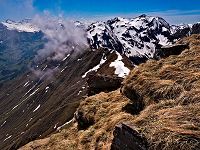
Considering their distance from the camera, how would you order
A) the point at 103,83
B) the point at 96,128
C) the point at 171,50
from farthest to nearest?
1. the point at 103,83
2. the point at 171,50
3. the point at 96,128

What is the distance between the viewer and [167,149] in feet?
44.4

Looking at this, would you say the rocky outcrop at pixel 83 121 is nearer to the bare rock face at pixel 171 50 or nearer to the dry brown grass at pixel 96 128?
the dry brown grass at pixel 96 128

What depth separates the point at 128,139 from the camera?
16.4m

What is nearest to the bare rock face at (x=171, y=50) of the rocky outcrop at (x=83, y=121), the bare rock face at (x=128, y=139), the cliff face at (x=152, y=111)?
the cliff face at (x=152, y=111)

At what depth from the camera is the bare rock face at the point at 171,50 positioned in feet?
98.0

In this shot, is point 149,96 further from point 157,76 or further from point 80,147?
point 80,147

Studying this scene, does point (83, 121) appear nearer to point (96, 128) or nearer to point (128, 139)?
point (96, 128)

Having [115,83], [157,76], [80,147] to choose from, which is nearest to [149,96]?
[157,76]

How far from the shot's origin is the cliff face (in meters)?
14.3

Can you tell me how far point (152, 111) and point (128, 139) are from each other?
2.08 metres

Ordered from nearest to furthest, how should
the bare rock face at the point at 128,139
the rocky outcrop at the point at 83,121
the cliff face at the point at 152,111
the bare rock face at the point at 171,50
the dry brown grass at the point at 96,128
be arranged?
the cliff face at the point at 152,111
the bare rock face at the point at 128,139
the dry brown grass at the point at 96,128
the bare rock face at the point at 171,50
the rocky outcrop at the point at 83,121

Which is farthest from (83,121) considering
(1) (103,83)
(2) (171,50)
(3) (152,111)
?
(3) (152,111)

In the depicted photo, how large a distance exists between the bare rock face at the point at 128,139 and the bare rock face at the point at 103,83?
787 inches

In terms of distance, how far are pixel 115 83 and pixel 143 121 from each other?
2223 cm
